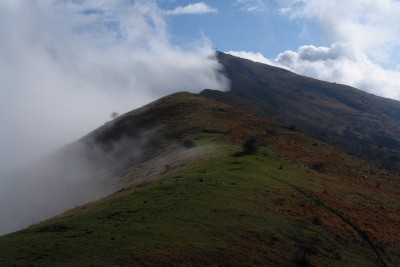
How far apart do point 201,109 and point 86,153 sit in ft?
100

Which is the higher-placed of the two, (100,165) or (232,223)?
(100,165)

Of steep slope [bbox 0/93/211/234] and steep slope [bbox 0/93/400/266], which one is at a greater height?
steep slope [bbox 0/93/211/234]

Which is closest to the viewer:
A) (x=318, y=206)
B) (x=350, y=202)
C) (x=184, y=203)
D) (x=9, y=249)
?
(x=9, y=249)

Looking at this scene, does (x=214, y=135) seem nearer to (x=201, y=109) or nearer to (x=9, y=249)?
(x=201, y=109)

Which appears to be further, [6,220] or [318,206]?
[6,220]

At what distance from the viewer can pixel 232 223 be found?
116ft

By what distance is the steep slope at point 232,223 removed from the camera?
97.6ft

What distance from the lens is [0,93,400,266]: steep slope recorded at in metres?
29.8

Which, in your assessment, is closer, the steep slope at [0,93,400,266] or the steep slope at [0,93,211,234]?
the steep slope at [0,93,400,266]

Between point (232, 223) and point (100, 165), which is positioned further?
point (100, 165)

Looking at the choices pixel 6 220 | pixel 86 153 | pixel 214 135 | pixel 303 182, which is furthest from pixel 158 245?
pixel 86 153

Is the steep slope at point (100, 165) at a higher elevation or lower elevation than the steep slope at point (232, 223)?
higher

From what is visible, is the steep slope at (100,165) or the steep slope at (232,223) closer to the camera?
the steep slope at (232,223)

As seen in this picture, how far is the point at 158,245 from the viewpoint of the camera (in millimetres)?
30375
